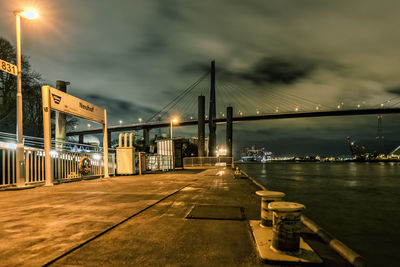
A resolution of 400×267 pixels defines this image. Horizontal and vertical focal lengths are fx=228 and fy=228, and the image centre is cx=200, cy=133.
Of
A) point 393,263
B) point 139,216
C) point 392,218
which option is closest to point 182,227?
point 139,216

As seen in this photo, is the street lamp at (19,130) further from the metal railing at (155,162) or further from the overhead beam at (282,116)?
the overhead beam at (282,116)

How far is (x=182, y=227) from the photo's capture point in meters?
4.27

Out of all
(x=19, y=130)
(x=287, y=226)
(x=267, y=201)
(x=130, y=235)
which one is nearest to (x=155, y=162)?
(x=19, y=130)

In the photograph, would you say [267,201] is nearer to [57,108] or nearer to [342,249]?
[342,249]

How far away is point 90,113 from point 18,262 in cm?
1223

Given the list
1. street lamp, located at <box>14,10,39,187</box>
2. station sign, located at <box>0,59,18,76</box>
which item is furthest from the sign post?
station sign, located at <box>0,59,18,76</box>

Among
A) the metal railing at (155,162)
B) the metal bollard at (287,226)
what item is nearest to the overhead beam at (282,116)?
the metal railing at (155,162)

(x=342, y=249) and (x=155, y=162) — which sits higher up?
(x=342, y=249)

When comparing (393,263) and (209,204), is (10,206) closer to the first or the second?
(209,204)

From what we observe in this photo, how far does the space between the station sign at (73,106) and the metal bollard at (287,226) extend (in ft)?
36.9

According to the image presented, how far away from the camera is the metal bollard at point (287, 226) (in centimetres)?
307

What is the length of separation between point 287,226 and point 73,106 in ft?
40.7

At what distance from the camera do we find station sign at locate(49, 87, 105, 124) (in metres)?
10.9

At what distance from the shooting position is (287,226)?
10.2ft
